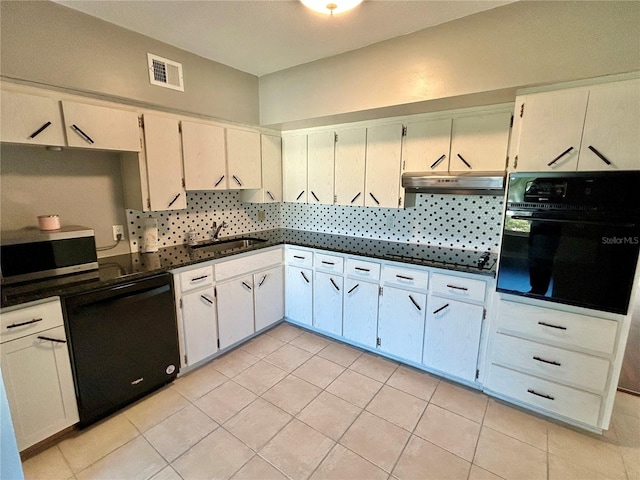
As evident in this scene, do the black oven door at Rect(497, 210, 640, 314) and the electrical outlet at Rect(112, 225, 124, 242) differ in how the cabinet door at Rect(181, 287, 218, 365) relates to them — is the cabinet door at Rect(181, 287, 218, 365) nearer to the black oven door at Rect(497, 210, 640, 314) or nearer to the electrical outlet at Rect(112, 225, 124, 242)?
the electrical outlet at Rect(112, 225, 124, 242)

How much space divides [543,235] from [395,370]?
1507 mm

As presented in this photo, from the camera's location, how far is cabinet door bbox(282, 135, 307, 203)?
10.6ft

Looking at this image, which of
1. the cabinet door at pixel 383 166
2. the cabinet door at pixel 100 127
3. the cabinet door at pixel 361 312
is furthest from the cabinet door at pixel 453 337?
the cabinet door at pixel 100 127

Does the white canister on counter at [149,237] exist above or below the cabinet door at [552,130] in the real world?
below

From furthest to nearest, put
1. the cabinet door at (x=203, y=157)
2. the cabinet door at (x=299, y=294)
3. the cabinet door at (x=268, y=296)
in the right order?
the cabinet door at (x=299, y=294), the cabinet door at (x=268, y=296), the cabinet door at (x=203, y=157)

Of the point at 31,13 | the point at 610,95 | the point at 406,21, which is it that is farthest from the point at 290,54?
the point at 610,95

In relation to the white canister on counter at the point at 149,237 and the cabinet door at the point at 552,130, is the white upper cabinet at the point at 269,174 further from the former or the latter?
the cabinet door at the point at 552,130

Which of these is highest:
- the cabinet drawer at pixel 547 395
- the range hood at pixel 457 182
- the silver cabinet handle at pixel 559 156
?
the silver cabinet handle at pixel 559 156

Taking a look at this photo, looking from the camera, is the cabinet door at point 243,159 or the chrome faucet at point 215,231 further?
the chrome faucet at point 215,231

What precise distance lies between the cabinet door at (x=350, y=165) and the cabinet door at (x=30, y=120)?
2110 millimetres

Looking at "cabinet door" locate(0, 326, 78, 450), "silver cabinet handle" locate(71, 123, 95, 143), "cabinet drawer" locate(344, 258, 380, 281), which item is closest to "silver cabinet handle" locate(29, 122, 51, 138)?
"silver cabinet handle" locate(71, 123, 95, 143)

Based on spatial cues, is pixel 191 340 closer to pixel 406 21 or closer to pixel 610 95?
pixel 406 21

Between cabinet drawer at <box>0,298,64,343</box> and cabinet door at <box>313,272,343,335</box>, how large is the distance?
192 centimetres

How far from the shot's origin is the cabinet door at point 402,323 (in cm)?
242
